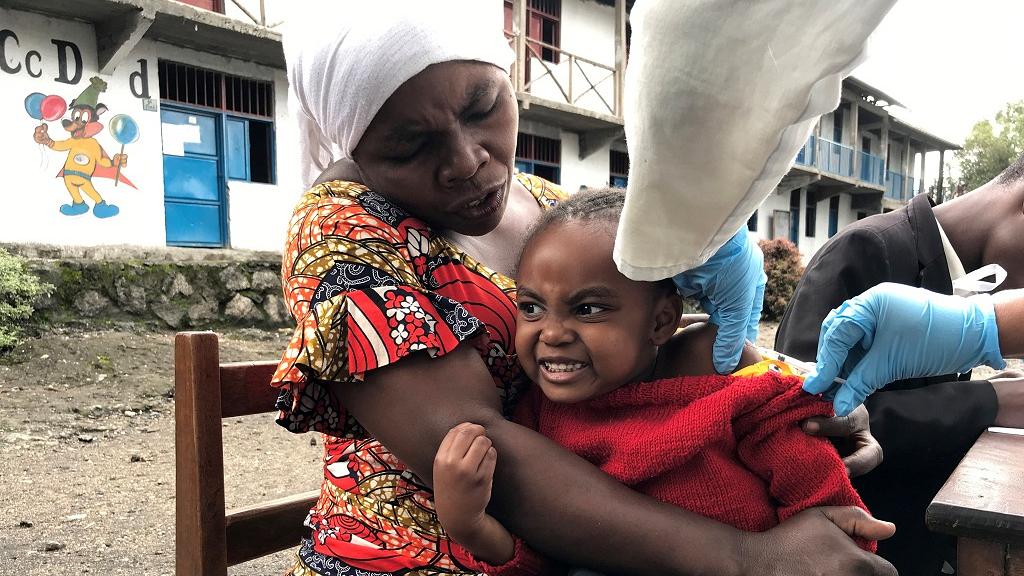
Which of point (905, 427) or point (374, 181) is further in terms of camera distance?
point (905, 427)

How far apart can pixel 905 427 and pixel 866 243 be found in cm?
57

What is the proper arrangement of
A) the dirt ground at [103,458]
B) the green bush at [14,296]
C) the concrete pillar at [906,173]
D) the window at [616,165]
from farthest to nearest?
the concrete pillar at [906,173] → the window at [616,165] → the green bush at [14,296] → the dirt ground at [103,458]

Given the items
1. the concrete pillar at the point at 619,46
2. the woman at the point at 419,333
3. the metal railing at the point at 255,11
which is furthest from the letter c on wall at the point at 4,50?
the concrete pillar at the point at 619,46

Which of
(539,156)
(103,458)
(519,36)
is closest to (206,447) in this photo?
(103,458)

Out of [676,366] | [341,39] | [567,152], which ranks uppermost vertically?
[567,152]

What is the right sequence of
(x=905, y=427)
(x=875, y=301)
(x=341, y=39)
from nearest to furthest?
(x=875, y=301) → (x=341, y=39) → (x=905, y=427)

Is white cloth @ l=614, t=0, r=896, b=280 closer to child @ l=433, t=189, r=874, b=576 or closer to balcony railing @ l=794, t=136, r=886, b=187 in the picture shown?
child @ l=433, t=189, r=874, b=576

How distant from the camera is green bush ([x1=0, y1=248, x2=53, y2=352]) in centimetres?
657

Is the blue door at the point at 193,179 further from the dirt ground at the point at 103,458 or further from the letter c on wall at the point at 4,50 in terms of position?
the dirt ground at the point at 103,458

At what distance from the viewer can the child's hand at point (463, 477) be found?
3.46 ft

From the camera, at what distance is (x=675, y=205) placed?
70cm

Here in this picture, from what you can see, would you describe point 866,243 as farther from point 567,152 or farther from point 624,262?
point 567,152

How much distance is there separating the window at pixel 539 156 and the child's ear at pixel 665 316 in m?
11.3

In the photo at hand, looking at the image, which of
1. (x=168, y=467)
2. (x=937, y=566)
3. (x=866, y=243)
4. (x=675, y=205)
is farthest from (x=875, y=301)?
(x=168, y=467)
